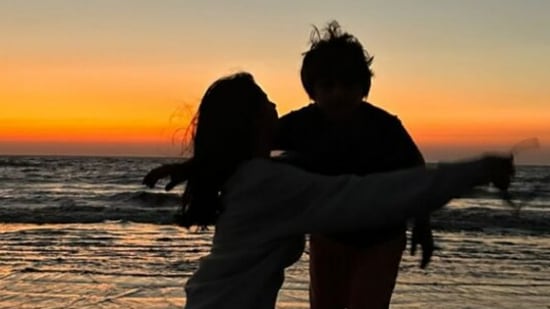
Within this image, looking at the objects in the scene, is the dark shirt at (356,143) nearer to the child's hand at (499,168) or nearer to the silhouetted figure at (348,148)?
the silhouetted figure at (348,148)

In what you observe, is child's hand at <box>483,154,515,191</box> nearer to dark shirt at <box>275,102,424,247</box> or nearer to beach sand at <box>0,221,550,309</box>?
dark shirt at <box>275,102,424,247</box>

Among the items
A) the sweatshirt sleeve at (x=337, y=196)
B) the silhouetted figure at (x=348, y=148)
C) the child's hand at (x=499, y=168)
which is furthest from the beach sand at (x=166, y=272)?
the child's hand at (x=499, y=168)

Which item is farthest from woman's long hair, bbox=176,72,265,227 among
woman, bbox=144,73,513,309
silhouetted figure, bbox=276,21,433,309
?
silhouetted figure, bbox=276,21,433,309

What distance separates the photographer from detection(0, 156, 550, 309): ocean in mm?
8219

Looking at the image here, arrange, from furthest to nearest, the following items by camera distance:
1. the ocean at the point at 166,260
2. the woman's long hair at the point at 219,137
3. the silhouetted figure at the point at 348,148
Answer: the ocean at the point at 166,260 < the silhouetted figure at the point at 348,148 < the woman's long hair at the point at 219,137

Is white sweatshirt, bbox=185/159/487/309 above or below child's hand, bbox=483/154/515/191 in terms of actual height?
below

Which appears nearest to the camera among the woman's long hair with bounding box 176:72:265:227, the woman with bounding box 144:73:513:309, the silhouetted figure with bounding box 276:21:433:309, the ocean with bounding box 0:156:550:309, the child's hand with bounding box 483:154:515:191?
the child's hand with bounding box 483:154:515:191

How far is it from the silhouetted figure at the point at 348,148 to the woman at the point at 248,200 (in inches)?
26.2

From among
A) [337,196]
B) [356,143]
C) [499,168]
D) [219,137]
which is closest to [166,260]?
[356,143]

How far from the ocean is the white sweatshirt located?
14 cm

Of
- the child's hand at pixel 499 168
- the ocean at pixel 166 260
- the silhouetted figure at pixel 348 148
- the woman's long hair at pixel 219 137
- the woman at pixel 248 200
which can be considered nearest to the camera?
the child's hand at pixel 499 168

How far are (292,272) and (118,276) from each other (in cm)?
197

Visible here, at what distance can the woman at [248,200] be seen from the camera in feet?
7.38

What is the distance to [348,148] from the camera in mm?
3369
